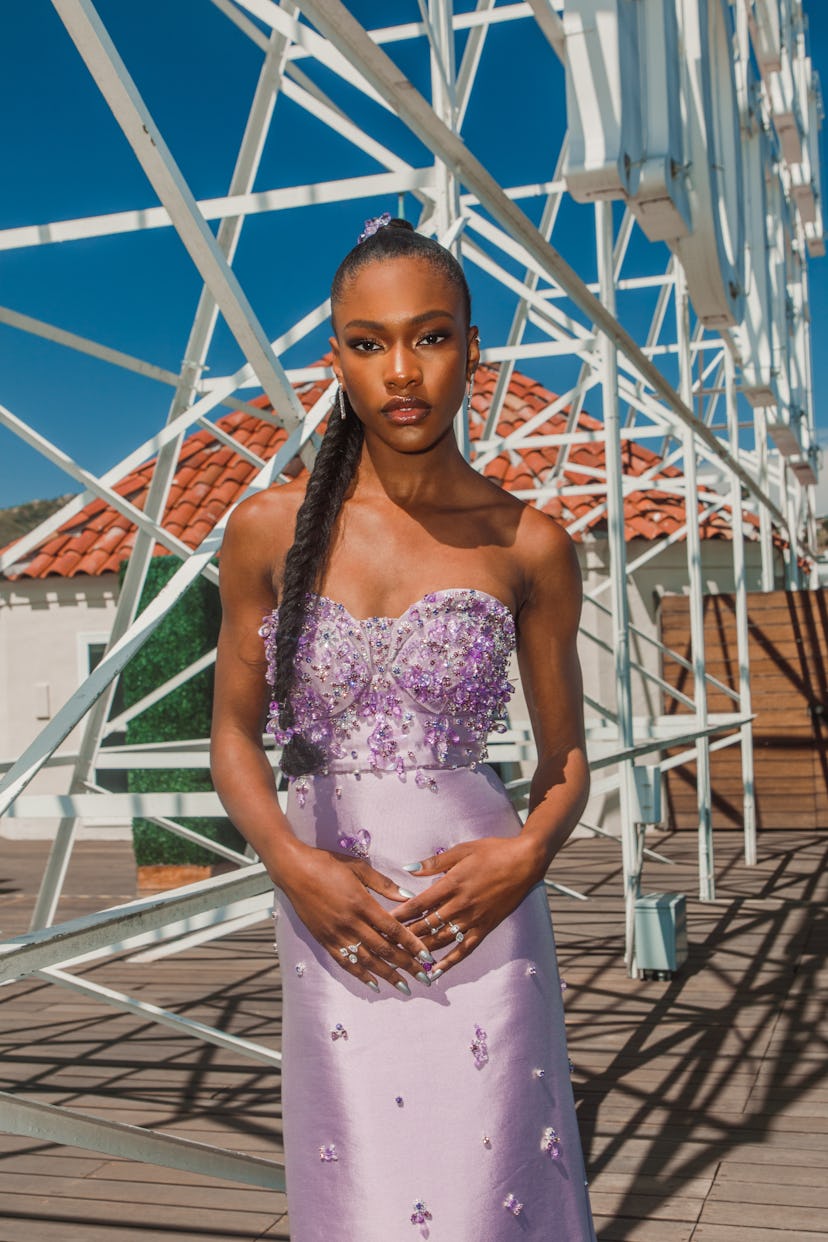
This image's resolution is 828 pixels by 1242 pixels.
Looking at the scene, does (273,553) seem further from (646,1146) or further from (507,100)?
(507,100)

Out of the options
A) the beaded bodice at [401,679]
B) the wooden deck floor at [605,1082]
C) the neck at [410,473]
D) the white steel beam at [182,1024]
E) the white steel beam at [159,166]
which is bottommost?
the wooden deck floor at [605,1082]

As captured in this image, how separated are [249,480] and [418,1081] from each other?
12.2 metres

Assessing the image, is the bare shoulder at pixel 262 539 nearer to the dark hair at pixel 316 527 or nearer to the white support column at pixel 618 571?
the dark hair at pixel 316 527

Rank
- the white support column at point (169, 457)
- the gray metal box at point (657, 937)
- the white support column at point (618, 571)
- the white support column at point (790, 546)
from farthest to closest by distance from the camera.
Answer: the white support column at point (790, 546), the gray metal box at point (657, 937), the white support column at point (618, 571), the white support column at point (169, 457)

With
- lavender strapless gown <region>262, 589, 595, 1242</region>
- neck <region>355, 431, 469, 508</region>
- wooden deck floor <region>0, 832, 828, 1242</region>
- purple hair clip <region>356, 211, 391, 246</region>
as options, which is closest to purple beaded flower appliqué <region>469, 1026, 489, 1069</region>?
lavender strapless gown <region>262, 589, 595, 1242</region>

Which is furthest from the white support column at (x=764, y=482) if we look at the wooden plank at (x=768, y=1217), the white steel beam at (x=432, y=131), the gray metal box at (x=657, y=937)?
the wooden plank at (x=768, y=1217)

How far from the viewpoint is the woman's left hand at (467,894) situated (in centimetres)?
138

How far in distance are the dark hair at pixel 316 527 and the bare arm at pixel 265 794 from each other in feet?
0.12

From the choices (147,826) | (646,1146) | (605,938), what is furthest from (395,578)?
(147,826)

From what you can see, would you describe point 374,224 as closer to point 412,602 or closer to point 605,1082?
point 412,602

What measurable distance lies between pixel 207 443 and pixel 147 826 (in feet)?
18.3

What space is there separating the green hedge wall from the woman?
858 centimetres

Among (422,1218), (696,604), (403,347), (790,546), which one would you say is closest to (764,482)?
(790,546)

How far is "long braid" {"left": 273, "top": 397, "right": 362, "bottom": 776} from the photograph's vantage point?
59.1 inches
